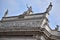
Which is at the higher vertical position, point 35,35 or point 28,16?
point 28,16

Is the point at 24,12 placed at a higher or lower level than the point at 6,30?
higher

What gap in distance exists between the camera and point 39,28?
113 feet

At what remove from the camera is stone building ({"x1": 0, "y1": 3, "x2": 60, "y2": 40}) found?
34.7m

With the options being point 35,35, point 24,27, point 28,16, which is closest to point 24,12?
point 28,16

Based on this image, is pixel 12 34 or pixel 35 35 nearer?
pixel 35 35

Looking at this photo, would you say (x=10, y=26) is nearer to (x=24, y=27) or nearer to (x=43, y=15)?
(x=24, y=27)

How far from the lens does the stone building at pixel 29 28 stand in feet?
114

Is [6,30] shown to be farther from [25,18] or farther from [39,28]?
[39,28]

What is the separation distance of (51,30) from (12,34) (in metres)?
6.22

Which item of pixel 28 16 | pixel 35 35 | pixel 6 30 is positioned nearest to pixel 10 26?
pixel 6 30

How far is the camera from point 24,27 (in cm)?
3656

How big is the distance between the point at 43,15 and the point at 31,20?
2395mm

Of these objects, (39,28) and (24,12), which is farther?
(24,12)

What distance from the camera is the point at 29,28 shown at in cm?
3569
